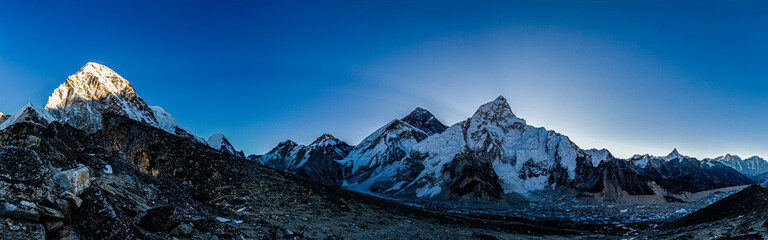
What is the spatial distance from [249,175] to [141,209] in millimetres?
20692

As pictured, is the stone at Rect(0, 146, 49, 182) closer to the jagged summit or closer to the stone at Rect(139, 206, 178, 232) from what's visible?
the stone at Rect(139, 206, 178, 232)

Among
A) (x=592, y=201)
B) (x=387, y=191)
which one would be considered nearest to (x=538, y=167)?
(x=592, y=201)

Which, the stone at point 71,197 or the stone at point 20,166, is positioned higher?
the stone at point 20,166

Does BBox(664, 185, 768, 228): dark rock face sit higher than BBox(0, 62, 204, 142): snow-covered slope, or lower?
lower

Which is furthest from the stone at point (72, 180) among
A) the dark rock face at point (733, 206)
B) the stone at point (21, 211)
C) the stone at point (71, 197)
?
the dark rock face at point (733, 206)

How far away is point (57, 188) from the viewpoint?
28.0ft

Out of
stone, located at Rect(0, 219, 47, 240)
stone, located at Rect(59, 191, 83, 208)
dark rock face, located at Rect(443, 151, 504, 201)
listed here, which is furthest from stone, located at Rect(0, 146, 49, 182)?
dark rock face, located at Rect(443, 151, 504, 201)

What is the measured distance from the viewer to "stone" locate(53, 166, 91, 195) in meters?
8.65

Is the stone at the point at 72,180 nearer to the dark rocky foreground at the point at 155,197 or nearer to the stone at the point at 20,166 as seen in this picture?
the dark rocky foreground at the point at 155,197

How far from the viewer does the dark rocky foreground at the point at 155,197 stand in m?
7.92

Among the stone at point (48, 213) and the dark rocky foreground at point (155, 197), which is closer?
the stone at point (48, 213)

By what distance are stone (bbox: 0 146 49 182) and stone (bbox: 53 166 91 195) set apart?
1.07 ft

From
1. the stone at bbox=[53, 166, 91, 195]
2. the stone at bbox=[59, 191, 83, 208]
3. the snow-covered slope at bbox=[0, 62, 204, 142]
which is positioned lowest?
the stone at bbox=[59, 191, 83, 208]

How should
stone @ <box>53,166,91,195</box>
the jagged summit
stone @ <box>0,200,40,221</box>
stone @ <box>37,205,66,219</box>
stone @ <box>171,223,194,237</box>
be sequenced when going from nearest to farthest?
stone @ <box>0,200,40,221</box> < stone @ <box>37,205,66,219</box> < stone @ <box>53,166,91,195</box> < stone @ <box>171,223,194,237</box> < the jagged summit
